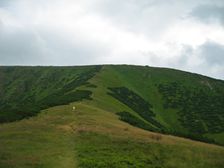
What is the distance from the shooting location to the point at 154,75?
162m

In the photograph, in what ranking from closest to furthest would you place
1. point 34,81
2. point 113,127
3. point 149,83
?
point 113,127, point 149,83, point 34,81

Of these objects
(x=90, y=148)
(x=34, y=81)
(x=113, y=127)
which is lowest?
(x=90, y=148)

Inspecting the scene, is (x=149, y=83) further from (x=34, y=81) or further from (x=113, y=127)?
(x=113, y=127)

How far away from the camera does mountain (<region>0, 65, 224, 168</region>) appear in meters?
48.9

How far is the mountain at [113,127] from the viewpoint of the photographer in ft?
161

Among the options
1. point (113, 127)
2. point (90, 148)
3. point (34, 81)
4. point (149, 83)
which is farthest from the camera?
point (34, 81)

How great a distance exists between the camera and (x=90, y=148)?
5116 cm

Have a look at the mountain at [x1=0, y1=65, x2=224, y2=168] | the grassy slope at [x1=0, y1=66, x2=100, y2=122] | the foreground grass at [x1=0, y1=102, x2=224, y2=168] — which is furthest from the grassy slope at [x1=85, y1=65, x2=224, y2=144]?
the foreground grass at [x1=0, y1=102, x2=224, y2=168]

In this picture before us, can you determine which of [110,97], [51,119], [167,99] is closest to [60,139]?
[51,119]

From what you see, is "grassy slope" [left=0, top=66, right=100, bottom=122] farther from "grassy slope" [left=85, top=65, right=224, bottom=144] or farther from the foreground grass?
the foreground grass

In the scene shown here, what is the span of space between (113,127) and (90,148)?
1120cm

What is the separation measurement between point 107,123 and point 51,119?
26.7 feet

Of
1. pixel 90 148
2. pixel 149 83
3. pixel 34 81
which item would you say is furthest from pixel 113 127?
pixel 34 81

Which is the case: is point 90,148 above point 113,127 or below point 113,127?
below
